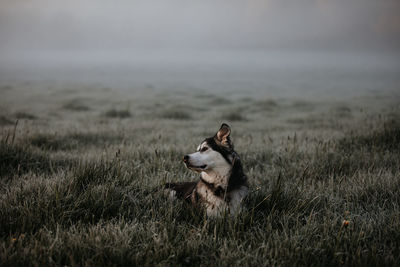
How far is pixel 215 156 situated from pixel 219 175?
0.70 feet

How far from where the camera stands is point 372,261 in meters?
2.18

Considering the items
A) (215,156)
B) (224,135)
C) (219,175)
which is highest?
(224,135)

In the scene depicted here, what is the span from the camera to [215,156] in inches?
112

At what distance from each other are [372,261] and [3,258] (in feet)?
9.19

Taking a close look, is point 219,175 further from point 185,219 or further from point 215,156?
point 185,219

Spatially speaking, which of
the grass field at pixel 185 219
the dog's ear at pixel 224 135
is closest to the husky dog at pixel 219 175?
the dog's ear at pixel 224 135

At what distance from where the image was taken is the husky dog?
2.79m

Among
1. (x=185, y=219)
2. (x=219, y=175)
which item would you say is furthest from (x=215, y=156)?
(x=185, y=219)

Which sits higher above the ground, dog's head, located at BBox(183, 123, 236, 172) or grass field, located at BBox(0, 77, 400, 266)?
dog's head, located at BBox(183, 123, 236, 172)

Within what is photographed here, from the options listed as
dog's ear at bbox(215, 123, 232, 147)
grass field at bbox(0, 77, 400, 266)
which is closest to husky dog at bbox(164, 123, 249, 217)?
dog's ear at bbox(215, 123, 232, 147)

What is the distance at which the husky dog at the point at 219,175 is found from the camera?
9.16 ft

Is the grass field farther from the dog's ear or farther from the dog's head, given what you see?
the dog's ear

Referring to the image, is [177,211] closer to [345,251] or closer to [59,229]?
[59,229]

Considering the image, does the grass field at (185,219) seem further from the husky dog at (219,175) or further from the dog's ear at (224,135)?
the dog's ear at (224,135)
